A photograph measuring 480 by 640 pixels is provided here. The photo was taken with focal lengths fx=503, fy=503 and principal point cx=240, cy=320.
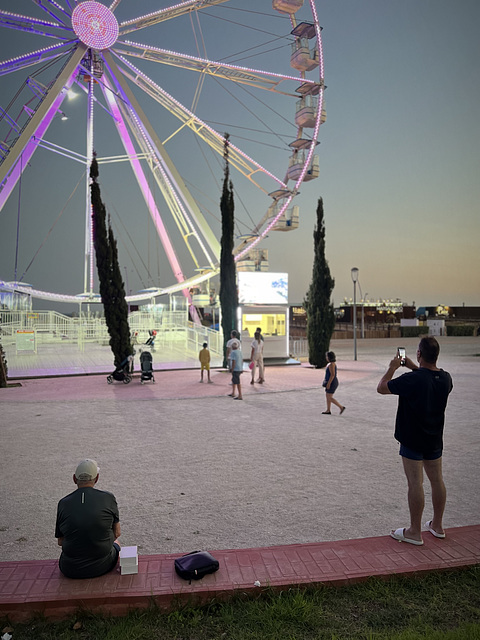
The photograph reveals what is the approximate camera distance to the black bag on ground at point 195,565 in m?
3.47

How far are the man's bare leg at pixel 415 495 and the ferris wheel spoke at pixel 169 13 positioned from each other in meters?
21.7

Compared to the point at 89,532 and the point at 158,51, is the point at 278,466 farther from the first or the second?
the point at 158,51

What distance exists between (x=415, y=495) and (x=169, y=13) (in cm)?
2223

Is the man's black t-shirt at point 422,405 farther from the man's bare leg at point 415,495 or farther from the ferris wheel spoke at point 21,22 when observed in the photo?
the ferris wheel spoke at point 21,22

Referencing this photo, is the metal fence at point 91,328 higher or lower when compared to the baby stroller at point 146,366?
higher

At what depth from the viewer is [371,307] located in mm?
135500

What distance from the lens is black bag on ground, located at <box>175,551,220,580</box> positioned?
347cm

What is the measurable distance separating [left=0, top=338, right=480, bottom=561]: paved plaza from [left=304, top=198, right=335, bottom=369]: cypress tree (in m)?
6.56

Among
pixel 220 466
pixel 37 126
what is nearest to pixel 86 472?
pixel 220 466

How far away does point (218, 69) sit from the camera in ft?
73.5

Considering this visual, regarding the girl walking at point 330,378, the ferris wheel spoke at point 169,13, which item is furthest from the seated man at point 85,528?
the ferris wheel spoke at point 169,13

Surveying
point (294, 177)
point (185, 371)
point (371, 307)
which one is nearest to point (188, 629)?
point (185, 371)

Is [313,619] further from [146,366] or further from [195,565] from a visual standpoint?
[146,366]

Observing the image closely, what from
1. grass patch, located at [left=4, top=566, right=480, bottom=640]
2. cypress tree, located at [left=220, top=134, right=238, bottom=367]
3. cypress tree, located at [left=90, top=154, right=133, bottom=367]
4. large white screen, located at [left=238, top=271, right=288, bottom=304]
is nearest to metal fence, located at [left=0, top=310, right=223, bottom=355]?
large white screen, located at [left=238, top=271, right=288, bottom=304]
